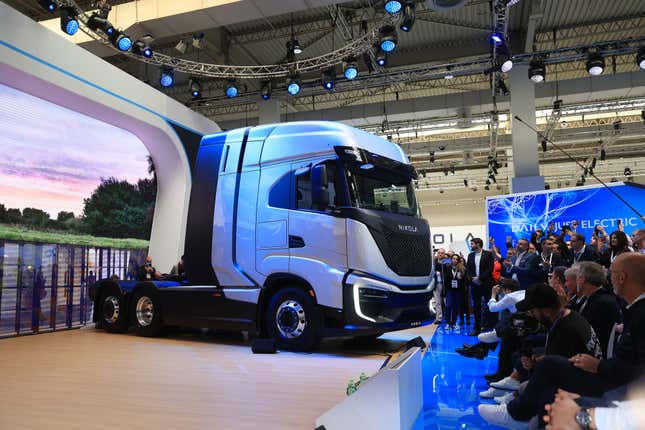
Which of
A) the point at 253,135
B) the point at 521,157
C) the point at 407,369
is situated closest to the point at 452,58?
the point at 521,157

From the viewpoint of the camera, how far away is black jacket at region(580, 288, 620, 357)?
11.1ft

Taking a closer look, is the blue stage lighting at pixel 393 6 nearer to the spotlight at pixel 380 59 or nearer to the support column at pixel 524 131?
the spotlight at pixel 380 59

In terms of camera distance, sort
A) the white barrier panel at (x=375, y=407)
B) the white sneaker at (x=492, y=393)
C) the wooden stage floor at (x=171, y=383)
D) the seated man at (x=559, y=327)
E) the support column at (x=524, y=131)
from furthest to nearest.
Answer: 1. the support column at (x=524, y=131)
2. the white sneaker at (x=492, y=393)
3. the wooden stage floor at (x=171, y=383)
4. the seated man at (x=559, y=327)
5. the white barrier panel at (x=375, y=407)

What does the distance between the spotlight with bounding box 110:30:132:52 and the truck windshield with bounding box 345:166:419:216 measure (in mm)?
5644

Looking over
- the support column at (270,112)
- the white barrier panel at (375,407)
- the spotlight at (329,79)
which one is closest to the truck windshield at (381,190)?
the white barrier panel at (375,407)

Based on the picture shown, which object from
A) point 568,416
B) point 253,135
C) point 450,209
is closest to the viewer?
point 568,416

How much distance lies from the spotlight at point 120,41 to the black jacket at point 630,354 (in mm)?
9295

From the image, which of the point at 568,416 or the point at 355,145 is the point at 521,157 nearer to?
the point at 355,145

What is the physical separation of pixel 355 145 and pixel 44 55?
17.8ft

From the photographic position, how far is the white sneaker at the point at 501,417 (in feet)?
10.1

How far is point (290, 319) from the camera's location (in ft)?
21.4

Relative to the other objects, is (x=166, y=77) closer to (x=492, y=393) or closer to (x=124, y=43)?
(x=124, y=43)

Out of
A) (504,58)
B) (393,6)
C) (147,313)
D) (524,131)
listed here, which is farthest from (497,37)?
(147,313)

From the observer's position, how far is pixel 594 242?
315 inches
